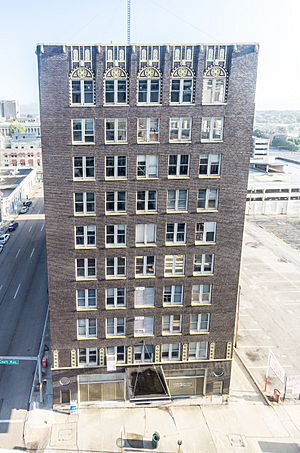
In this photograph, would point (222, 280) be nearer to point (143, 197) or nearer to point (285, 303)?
point (143, 197)

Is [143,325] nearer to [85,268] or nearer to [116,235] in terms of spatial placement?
[85,268]

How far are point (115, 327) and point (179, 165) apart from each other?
49.5 ft

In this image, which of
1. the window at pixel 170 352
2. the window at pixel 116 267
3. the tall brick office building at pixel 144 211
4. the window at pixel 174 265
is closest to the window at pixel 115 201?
the tall brick office building at pixel 144 211

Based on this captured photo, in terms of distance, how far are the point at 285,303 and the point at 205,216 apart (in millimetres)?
32772

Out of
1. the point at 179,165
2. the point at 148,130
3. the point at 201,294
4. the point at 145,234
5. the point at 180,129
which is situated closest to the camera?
the point at 148,130

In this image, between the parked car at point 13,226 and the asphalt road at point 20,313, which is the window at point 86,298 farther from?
the parked car at point 13,226

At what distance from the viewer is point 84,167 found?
30.9 m

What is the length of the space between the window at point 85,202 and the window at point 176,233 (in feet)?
21.2

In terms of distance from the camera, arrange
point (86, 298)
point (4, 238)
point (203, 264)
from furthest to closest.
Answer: point (4, 238), point (203, 264), point (86, 298)

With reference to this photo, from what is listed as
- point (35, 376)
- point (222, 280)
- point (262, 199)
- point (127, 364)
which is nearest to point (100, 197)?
point (222, 280)

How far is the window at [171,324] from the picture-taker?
34969mm

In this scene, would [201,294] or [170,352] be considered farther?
[170,352]

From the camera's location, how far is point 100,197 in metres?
31.5

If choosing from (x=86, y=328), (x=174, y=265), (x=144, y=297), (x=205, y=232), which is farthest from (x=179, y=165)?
(x=86, y=328)
